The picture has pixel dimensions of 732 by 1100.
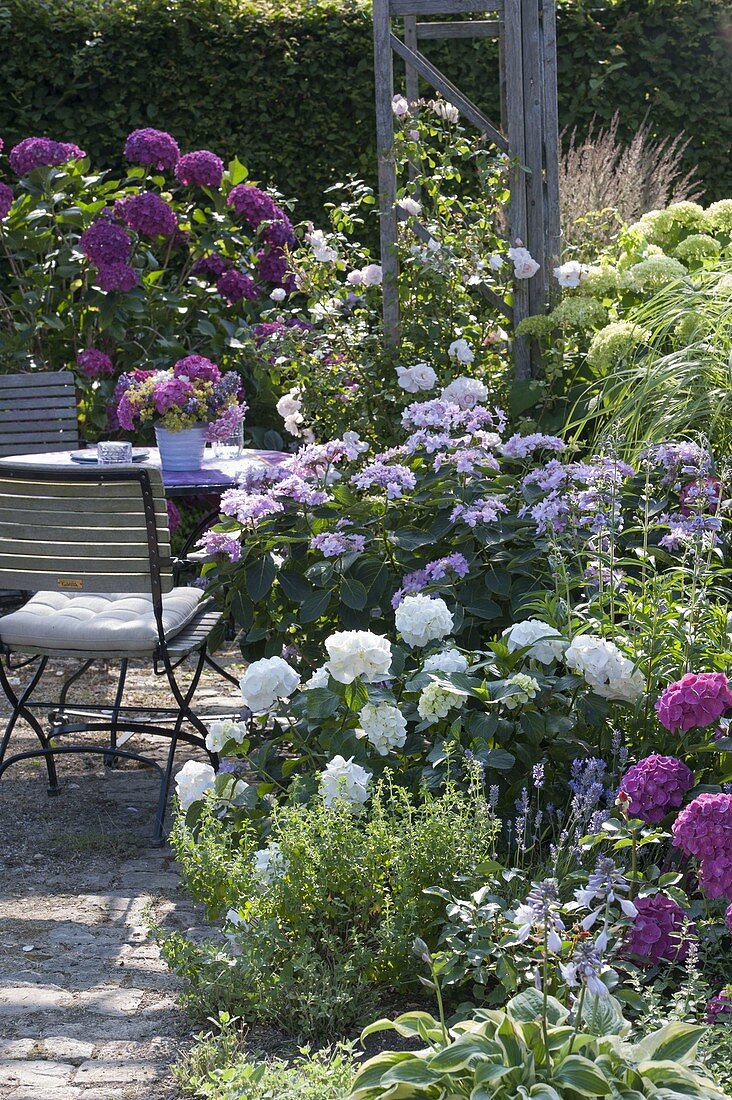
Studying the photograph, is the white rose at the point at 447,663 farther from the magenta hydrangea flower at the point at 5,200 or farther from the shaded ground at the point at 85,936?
the magenta hydrangea flower at the point at 5,200

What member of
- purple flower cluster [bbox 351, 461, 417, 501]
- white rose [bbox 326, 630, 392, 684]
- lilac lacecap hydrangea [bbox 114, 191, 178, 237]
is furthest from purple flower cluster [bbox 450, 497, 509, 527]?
lilac lacecap hydrangea [bbox 114, 191, 178, 237]

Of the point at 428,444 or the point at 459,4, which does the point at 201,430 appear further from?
the point at 459,4

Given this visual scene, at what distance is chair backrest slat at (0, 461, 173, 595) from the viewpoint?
367 cm

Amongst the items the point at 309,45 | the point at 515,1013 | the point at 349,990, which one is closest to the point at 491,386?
the point at 349,990

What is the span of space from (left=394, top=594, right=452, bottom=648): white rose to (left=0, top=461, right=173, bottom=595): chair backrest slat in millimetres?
971

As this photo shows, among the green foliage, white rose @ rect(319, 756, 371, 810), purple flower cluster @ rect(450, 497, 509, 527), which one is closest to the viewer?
the green foliage

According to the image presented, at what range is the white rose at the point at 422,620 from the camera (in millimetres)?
2941

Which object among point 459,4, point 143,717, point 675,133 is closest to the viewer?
point 459,4

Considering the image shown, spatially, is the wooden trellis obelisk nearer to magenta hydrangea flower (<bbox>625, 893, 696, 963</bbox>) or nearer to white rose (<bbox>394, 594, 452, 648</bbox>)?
white rose (<bbox>394, 594, 452, 648</bbox>)

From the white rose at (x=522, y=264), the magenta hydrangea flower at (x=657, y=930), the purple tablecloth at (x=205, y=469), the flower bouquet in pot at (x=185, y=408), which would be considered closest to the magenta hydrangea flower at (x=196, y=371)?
the flower bouquet in pot at (x=185, y=408)

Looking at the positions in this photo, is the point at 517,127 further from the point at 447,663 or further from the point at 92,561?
the point at 447,663

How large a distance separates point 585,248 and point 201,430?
1741 mm

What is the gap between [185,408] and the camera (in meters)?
4.48

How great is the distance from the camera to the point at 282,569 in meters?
3.51
